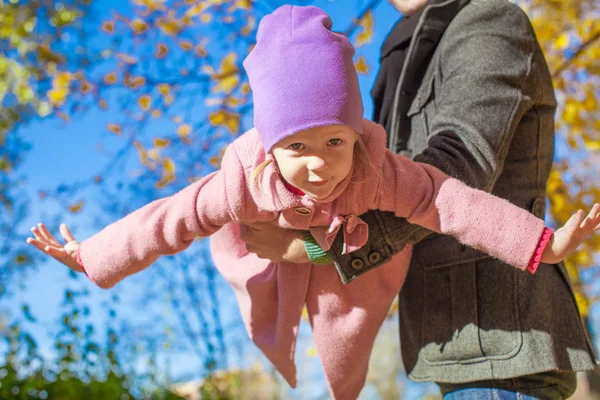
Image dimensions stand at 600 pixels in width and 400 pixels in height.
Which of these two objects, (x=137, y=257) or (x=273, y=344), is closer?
A: (x=137, y=257)

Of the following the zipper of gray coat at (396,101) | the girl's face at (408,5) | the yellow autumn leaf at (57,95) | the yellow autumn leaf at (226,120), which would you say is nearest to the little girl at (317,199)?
the zipper of gray coat at (396,101)

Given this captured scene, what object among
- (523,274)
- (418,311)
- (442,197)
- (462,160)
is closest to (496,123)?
(462,160)

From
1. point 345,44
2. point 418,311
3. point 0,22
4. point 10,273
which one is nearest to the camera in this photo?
point 345,44

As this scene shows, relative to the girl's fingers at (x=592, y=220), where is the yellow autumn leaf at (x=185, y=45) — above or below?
below

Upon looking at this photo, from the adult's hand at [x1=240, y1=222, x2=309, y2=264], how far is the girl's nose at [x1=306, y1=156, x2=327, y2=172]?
0.28 metres

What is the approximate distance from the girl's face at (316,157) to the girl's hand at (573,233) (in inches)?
18.2

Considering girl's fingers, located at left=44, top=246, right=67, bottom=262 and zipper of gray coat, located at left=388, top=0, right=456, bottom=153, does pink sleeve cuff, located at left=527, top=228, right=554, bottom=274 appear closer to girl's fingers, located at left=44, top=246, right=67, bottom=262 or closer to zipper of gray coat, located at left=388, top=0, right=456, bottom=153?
zipper of gray coat, located at left=388, top=0, right=456, bottom=153

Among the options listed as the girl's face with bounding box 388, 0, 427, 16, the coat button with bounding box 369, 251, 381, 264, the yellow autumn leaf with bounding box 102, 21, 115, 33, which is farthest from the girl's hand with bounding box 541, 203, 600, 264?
the yellow autumn leaf with bounding box 102, 21, 115, 33

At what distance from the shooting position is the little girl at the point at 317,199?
1213 mm

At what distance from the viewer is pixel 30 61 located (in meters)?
5.26

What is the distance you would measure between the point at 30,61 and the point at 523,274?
4.98 meters

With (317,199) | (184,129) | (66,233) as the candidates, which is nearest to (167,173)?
(184,129)

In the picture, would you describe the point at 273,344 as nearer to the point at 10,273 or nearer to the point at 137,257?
the point at 137,257

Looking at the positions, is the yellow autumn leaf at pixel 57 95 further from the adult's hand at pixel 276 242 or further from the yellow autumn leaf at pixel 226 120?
the adult's hand at pixel 276 242
